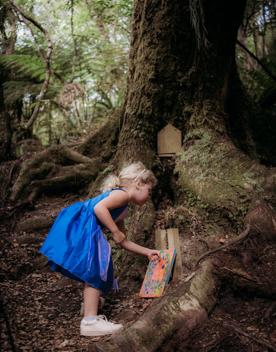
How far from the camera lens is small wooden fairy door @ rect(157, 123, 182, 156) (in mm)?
4426

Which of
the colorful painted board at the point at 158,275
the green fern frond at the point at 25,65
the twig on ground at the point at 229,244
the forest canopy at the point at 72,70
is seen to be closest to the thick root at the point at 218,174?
the twig on ground at the point at 229,244

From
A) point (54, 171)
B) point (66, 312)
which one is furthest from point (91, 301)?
point (54, 171)

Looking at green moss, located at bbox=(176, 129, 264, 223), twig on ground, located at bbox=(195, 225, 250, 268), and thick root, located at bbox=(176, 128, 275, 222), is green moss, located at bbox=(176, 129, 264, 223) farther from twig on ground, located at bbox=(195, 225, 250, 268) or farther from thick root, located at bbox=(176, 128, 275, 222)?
twig on ground, located at bbox=(195, 225, 250, 268)

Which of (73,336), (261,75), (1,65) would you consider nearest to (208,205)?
(73,336)

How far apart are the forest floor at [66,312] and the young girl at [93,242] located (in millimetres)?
239

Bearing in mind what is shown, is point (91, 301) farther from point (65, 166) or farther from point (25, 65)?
point (25, 65)

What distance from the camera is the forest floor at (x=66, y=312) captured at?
8.34 feet

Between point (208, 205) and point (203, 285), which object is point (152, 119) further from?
Answer: point (203, 285)

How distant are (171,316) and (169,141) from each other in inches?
89.2

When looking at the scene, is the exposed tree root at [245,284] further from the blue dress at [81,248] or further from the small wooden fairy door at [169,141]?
the small wooden fairy door at [169,141]

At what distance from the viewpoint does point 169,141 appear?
4.44 m

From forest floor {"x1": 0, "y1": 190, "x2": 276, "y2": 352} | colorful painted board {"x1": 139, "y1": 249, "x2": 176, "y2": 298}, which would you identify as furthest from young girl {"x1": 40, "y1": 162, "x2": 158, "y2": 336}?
forest floor {"x1": 0, "y1": 190, "x2": 276, "y2": 352}

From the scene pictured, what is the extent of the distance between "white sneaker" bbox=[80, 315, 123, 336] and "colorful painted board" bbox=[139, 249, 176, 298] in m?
0.51

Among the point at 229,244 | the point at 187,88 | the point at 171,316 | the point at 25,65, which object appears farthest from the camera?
the point at 25,65
